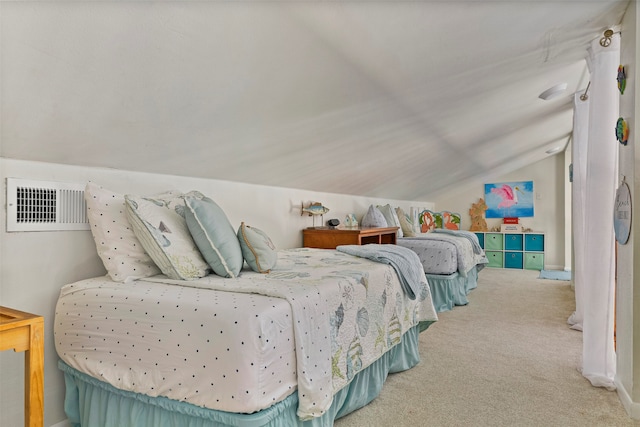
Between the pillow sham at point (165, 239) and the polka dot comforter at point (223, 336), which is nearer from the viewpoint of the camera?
the polka dot comforter at point (223, 336)

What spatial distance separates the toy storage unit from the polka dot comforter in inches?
254

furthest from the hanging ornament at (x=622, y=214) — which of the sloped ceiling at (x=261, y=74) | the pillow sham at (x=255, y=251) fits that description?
the pillow sham at (x=255, y=251)

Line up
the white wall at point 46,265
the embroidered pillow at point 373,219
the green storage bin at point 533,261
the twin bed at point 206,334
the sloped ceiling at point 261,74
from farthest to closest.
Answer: the green storage bin at point 533,261 → the embroidered pillow at point 373,219 → the white wall at point 46,265 → the sloped ceiling at point 261,74 → the twin bed at point 206,334

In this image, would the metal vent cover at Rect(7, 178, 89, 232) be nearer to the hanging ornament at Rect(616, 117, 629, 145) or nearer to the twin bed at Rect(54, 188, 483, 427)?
the twin bed at Rect(54, 188, 483, 427)

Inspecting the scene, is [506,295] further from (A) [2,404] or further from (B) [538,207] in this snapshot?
(A) [2,404]

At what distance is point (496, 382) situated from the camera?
2254 mm

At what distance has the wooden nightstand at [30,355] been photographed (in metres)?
1.13

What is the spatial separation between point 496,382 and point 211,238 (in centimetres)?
181

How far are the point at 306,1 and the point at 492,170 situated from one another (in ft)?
21.2

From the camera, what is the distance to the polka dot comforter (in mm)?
1230

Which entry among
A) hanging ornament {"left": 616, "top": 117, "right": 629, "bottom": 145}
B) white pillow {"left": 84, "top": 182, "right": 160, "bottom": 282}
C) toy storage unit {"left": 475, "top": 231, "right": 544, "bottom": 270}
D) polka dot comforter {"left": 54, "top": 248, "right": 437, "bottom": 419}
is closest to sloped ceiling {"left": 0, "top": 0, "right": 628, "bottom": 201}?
white pillow {"left": 84, "top": 182, "right": 160, "bottom": 282}

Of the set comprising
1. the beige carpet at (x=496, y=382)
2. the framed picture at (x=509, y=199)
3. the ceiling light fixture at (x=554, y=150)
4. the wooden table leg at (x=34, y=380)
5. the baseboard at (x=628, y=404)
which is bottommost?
the beige carpet at (x=496, y=382)

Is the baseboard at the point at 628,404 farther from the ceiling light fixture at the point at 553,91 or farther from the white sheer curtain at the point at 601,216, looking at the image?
the ceiling light fixture at the point at 553,91

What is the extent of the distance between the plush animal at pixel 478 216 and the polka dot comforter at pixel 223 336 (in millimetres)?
6738
